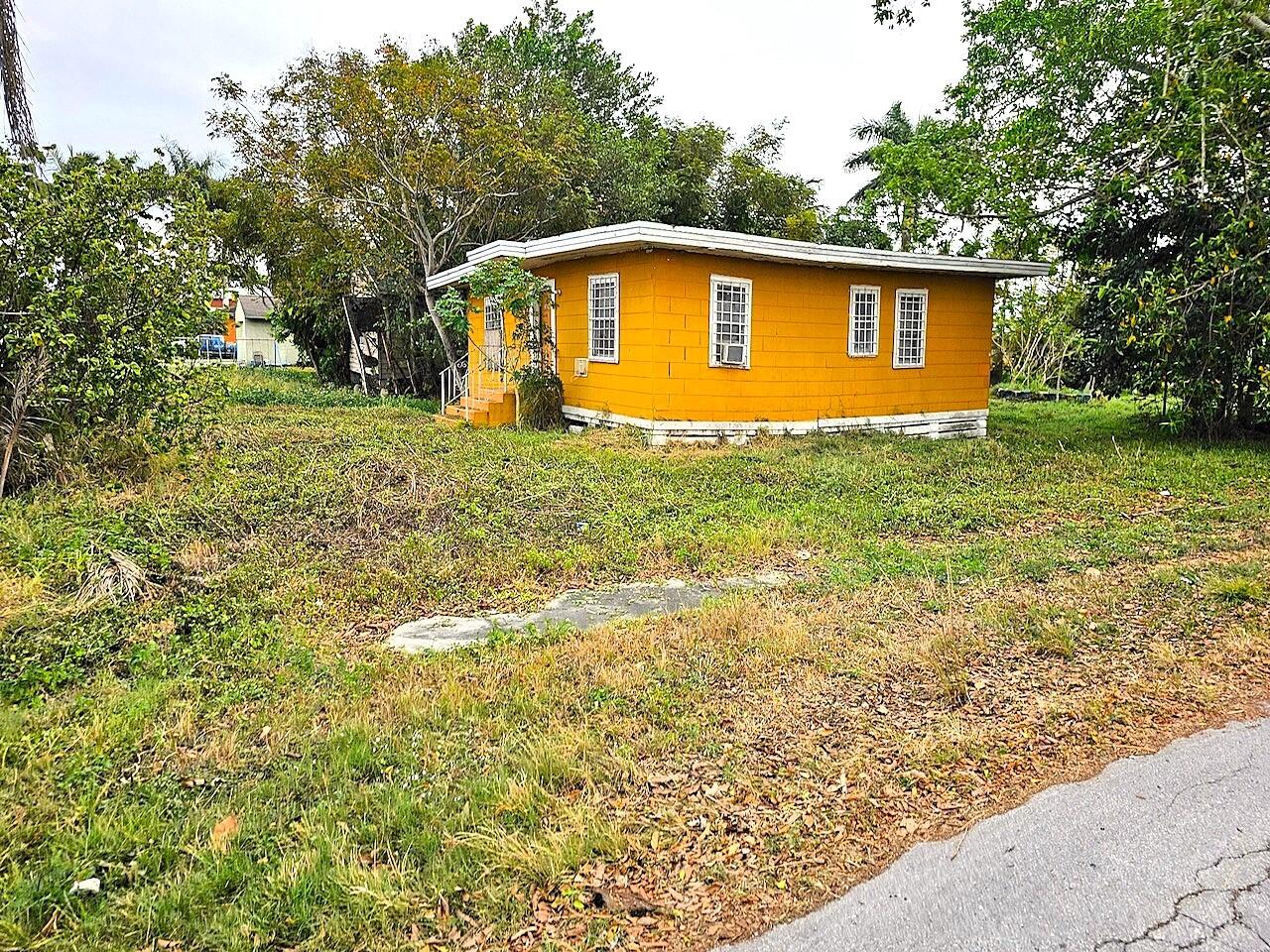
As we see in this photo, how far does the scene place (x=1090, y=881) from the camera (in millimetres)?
2275

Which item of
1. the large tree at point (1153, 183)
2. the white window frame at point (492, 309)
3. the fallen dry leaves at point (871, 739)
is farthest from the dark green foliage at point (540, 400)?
the fallen dry leaves at point (871, 739)

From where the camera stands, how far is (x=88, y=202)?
21.9ft

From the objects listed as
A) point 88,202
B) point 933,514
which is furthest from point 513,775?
point 88,202

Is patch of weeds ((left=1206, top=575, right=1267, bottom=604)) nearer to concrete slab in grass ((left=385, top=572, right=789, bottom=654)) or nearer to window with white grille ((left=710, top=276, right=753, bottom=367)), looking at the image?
concrete slab in grass ((left=385, top=572, right=789, bottom=654))

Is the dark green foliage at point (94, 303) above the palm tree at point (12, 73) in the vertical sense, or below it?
below

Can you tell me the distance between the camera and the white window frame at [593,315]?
11656mm

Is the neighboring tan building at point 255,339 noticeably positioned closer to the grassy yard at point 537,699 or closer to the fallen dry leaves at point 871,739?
the grassy yard at point 537,699

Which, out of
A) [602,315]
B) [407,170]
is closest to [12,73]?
[602,315]

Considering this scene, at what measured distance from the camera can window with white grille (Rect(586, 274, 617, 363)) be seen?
38.7 feet

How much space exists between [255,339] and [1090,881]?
4348 cm

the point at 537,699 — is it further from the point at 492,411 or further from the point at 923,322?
the point at 923,322

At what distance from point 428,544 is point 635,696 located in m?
2.86

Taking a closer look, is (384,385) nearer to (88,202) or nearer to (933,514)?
(88,202)

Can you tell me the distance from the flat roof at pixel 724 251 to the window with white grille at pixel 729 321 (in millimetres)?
433
